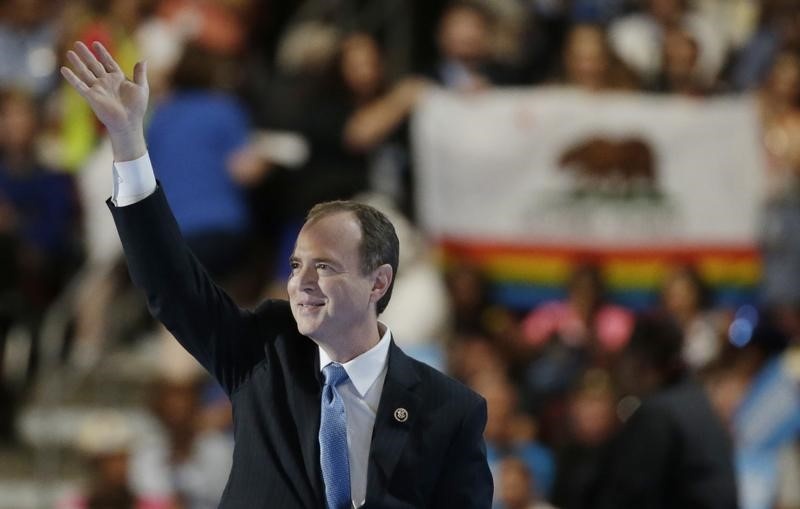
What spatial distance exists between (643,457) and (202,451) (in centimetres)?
310

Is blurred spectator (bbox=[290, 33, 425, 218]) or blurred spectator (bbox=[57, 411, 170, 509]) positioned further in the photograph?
blurred spectator (bbox=[290, 33, 425, 218])

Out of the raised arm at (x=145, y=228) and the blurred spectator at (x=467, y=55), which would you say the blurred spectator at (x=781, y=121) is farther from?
the raised arm at (x=145, y=228)

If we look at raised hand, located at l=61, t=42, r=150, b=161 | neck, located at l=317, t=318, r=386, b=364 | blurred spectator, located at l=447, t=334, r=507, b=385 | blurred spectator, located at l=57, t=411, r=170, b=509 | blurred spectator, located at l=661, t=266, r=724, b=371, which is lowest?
blurred spectator, located at l=57, t=411, r=170, b=509

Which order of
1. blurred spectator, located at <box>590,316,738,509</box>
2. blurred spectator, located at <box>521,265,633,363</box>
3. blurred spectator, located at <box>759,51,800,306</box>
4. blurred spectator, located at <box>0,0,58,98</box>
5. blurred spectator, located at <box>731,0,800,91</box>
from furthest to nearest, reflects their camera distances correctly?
1. blurred spectator, located at <box>731,0,800,91</box>
2. blurred spectator, located at <box>0,0,58,98</box>
3. blurred spectator, located at <box>759,51,800,306</box>
4. blurred spectator, located at <box>521,265,633,363</box>
5. blurred spectator, located at <box>590,316,738,509</box>

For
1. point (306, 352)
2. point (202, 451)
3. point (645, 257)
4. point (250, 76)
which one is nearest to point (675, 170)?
point (645, 257)

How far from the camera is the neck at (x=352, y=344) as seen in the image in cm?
404

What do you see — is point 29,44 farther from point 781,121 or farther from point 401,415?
point 401,415

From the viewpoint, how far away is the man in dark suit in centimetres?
392

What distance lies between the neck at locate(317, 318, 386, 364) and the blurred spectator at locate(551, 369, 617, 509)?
384 cm

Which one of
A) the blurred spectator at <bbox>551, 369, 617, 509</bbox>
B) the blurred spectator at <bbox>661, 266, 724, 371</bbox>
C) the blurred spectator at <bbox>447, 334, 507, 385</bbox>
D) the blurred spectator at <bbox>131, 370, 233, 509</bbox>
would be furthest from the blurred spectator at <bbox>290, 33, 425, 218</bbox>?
the blurred spectator at <bbox>551, 369, 617, 509</bbox>

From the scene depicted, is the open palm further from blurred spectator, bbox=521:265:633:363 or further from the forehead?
blurred spectator, bbox=521:265:633:363

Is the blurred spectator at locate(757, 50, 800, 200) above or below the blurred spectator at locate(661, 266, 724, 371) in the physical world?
above

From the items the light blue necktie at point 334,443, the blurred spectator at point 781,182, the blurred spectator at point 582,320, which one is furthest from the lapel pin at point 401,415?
the blurred spectator at point 781,182

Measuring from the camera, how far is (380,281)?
4.06 metres
